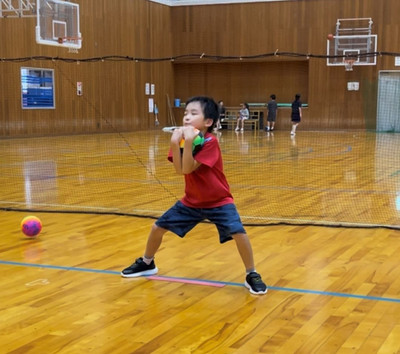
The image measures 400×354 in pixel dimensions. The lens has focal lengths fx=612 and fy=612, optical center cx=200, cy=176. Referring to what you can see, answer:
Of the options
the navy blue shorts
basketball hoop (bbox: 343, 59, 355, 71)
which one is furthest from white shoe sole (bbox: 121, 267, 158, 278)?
basketball hoop (bbox: 343, 59, 355, 71)

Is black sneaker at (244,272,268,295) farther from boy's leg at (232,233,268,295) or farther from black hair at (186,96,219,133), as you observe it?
black hair at (186,96,219,133)

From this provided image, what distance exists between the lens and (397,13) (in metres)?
26.2

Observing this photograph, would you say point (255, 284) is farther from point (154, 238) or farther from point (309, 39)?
point (309, 39)

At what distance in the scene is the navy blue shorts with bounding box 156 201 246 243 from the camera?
400 cm

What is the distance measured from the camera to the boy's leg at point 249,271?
3.92 m

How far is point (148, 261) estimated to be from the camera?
4.35 m

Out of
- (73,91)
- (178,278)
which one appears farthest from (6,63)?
(178,278)

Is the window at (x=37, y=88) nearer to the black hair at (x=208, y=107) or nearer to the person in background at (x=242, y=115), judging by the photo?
the person in background at (x=242, y=115)

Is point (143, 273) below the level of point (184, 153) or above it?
below

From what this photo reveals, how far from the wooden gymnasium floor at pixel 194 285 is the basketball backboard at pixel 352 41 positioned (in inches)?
749

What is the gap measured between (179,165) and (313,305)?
118cm

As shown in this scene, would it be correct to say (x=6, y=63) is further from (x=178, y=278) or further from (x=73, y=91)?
(x=178, y=278)

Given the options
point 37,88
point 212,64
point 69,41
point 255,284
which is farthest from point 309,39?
point 255,284

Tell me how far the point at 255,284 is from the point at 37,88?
19.3m
